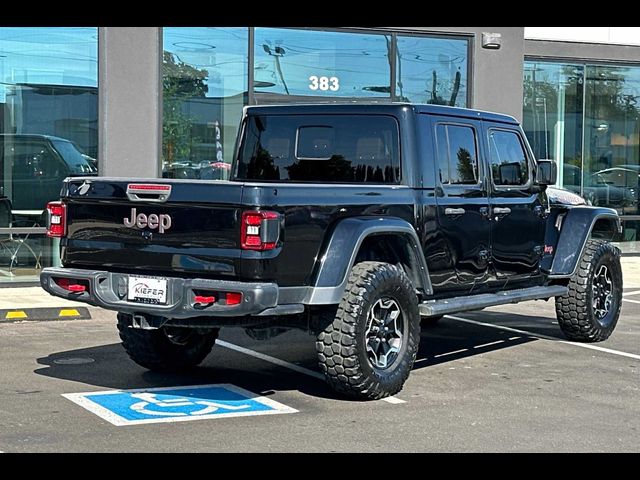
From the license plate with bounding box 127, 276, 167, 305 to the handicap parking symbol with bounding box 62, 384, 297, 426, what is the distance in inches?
26.9

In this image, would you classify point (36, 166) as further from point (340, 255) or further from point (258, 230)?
point (258, 230)

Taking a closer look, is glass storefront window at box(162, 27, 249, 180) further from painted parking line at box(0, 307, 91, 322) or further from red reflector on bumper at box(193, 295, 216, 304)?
red reflector on bumper at box(193, 295, 216, 304)

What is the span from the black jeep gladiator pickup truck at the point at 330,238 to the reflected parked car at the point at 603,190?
380 inches

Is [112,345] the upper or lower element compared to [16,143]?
lower

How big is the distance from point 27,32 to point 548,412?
908 centimetres

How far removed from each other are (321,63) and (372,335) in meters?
8.61

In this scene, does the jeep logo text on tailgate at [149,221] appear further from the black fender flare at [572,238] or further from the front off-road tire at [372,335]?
the black fender flare at [572,238]

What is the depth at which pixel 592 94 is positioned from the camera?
19016mm

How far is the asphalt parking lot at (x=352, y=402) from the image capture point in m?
6.18

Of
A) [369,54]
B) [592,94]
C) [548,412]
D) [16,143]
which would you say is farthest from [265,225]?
[592,94]

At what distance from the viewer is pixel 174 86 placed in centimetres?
1443

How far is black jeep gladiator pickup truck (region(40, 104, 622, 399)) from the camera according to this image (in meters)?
6.80

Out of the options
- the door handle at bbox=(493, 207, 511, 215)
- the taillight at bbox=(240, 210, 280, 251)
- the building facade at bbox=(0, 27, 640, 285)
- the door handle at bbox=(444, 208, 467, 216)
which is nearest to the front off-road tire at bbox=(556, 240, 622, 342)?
the door handle at bbox=(493, 207, 511, 215)
